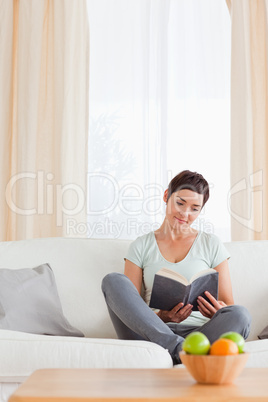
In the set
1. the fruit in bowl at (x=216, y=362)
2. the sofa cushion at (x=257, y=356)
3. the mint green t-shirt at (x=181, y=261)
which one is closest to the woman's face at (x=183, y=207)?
the mint green t-shirt at (x=181, y=261)

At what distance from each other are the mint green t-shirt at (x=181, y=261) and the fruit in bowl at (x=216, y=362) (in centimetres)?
120

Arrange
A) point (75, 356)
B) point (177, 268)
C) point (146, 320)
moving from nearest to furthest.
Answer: point (75, 356), point (146, 320), point (177, 268)

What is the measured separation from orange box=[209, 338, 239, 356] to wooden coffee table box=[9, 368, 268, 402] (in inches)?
3.0

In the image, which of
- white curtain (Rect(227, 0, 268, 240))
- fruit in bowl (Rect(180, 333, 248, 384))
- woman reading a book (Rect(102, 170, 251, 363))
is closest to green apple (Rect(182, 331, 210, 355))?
fruit in bowl (Rect(180, 333, 248, 384))

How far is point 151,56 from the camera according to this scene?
138 inches

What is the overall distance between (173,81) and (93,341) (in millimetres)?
2179

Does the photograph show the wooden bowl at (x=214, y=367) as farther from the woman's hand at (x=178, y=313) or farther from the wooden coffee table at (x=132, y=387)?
the woman's hand at (x=178, y=313)

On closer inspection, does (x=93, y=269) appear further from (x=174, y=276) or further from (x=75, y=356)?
(x=75, y=356)

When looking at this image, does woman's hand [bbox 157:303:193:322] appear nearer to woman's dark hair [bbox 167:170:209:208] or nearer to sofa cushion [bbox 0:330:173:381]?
sofa cushion [bbox 0:330:173:381]

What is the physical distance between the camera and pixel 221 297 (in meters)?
2.38

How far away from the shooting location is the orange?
1.17m

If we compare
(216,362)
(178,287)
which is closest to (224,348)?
(216,362)

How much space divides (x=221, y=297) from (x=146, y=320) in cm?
56

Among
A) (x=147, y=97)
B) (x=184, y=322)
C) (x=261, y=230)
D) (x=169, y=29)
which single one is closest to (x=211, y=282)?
(x=184, y=322)
